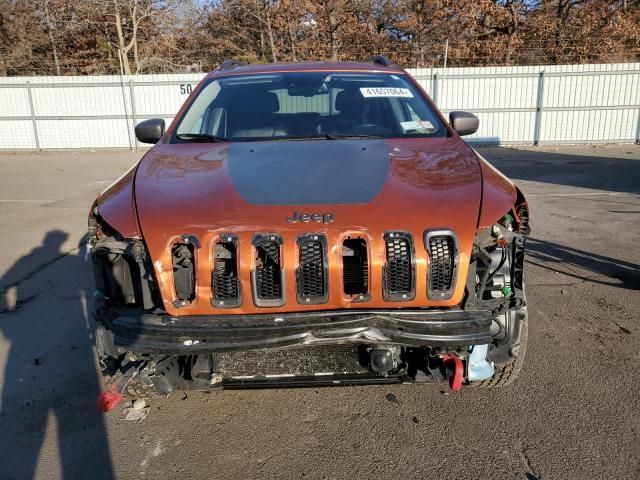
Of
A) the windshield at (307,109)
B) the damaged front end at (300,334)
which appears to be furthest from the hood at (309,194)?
the windshield at (307,109)

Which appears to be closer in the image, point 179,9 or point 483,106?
point 483,106

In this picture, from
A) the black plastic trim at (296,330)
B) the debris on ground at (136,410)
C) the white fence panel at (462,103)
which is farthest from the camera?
the white fence panel at (462,103)

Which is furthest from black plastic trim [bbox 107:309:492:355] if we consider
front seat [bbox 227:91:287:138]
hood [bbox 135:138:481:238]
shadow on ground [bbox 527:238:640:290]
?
shadow on ground [bbox 527:238:640:290]

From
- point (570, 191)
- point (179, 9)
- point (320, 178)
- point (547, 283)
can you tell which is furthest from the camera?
point (179, 9)

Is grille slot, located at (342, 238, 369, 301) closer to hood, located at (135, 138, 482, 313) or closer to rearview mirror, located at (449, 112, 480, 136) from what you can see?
hood, located at (135, 138, 482, 313)

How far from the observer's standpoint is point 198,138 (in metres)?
3.41

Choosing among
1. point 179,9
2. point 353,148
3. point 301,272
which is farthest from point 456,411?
point 179,9

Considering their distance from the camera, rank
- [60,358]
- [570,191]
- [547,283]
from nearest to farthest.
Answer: [60,358]
[547,283]
[570,191]

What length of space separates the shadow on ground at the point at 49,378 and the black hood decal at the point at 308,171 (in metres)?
1.56

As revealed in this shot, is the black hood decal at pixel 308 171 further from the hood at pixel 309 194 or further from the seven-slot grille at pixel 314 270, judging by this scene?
the seven-slot grille at pixel 314 270

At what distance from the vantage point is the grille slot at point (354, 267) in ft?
7.55

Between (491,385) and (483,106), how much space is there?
601 inches

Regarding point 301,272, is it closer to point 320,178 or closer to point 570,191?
point 320,178

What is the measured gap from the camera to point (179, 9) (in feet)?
80.5
